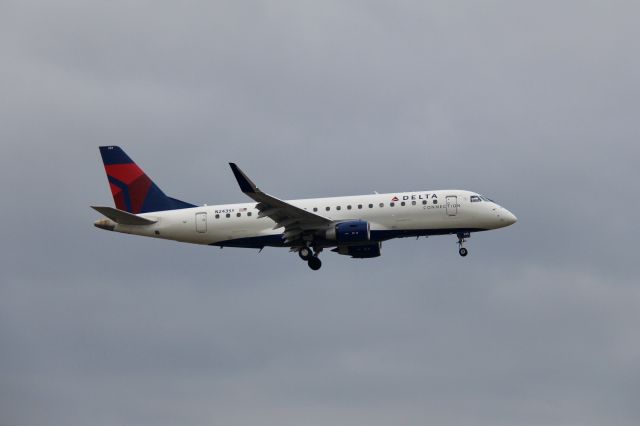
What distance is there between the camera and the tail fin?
255 feet

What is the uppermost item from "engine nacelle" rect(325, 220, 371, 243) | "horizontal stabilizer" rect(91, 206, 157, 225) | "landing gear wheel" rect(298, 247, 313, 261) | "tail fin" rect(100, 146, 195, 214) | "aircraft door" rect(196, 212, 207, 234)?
"tail fin" rect(100, 146, 195, 214)

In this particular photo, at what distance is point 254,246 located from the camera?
7519 cm

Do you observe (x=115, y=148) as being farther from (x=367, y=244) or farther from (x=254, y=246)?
(x=367, y=244)

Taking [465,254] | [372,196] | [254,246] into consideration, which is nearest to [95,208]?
[254,246]

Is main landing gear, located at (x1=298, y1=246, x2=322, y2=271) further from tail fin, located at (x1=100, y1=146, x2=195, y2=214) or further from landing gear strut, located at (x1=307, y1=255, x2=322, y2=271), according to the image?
tail fin, located at (x1=100, y1=146, x2=195, y2=214)

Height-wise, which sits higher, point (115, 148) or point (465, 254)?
point (115, 148)

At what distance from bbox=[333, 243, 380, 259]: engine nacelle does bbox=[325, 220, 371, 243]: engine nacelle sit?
175 inches

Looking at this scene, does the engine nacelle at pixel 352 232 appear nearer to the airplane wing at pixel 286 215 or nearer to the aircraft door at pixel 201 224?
the airplane wing at pixel 286 215

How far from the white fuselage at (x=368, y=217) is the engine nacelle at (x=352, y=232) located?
943 millimetres

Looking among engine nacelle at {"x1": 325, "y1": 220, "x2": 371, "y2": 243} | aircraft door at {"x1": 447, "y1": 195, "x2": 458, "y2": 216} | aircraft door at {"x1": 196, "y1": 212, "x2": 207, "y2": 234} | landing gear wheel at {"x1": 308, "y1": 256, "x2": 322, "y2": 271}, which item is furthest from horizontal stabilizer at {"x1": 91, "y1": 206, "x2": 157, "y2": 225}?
aircraft door at {"x1": 447, "y1": 195, "x2": 458, "y2": 216}

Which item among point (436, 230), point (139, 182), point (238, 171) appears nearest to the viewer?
point (238, 171)

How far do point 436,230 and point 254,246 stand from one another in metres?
11.5

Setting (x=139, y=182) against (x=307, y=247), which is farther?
(x=139, y=182)

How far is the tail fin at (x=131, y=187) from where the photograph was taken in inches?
3063
